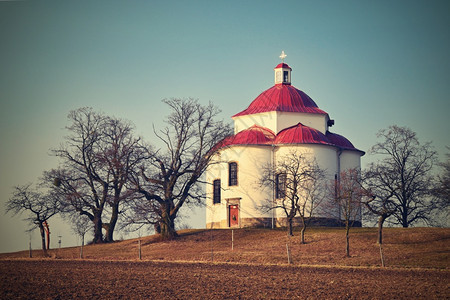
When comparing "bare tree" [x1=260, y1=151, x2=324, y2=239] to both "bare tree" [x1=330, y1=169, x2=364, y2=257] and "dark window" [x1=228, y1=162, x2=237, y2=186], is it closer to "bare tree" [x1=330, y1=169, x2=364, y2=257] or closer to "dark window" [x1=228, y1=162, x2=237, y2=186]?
"bare tree" [x1=330, y1=169, x2=364, y2=257]

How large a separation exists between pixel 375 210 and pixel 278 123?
51.1 feet

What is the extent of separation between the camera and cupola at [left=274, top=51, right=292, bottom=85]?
219 feet

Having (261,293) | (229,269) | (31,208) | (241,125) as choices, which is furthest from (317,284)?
(241,125)

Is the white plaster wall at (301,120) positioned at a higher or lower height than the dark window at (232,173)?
higher

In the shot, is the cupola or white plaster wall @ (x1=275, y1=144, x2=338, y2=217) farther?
the cupola

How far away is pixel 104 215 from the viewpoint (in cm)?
6041

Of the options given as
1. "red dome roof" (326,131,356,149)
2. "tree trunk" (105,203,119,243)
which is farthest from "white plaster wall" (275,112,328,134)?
"tree trunk" (105,203,119,243)

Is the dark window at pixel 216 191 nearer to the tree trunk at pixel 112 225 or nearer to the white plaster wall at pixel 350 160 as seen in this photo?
the tree trunk at pixel 112 225

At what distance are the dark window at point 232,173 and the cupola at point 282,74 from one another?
1135cm

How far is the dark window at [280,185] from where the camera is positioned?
56.2 meters

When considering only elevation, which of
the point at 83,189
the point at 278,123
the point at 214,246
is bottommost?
the point at 214,246

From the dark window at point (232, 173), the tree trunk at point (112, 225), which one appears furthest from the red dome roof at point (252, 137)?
the tree trunk at point (112, 225)

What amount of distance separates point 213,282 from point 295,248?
18496 millimetres

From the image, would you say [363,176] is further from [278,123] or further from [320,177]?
[278,123]
